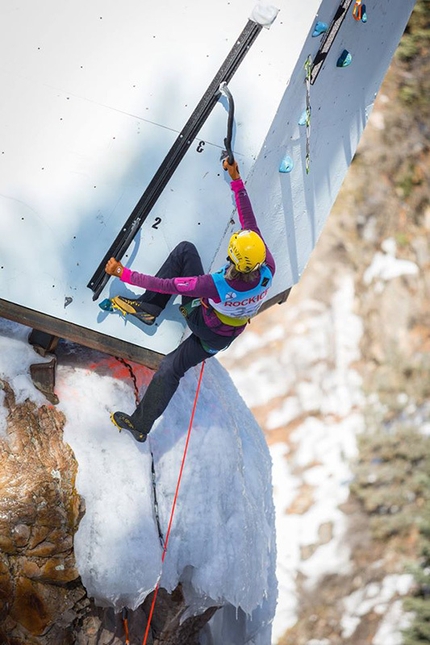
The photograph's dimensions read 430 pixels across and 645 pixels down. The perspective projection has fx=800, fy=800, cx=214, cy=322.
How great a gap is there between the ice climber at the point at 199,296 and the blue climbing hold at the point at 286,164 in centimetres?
56

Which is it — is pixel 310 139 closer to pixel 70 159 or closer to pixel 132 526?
pixel 70 159

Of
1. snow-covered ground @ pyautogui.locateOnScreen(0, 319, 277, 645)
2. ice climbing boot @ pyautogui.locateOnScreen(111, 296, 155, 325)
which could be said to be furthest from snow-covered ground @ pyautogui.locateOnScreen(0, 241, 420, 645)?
ice climbing boot @ pyautogui.locateOnScreen(111, 296, 155, 325)

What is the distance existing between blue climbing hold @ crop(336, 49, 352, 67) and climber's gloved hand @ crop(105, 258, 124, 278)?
227 cm

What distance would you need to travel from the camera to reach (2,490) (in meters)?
5.13

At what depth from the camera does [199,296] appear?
4887mm

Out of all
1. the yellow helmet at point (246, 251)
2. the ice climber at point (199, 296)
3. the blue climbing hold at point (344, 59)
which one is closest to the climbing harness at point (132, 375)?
the ice climber at point (199, 296)

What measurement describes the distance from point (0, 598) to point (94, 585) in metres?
0.66

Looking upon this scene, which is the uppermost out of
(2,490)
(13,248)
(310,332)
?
(13,248)

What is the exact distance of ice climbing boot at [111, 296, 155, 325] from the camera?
17.8 ft

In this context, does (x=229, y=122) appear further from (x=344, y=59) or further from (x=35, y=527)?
(x=35, y=527)

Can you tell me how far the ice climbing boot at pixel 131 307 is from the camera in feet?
17.8

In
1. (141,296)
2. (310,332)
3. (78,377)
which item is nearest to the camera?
(141,296)

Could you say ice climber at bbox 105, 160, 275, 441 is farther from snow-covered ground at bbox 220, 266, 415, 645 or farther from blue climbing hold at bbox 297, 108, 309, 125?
snow-covered ground at bbox 220, 266, 415, 645

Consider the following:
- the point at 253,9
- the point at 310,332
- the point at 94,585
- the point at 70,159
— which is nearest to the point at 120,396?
the point at 94,585
